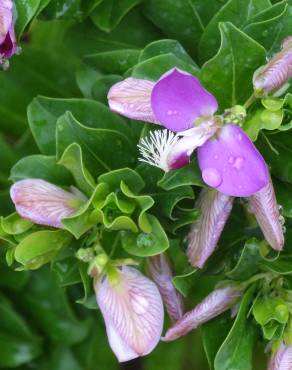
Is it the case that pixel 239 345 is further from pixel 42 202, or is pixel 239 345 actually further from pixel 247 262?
pixel 42 202

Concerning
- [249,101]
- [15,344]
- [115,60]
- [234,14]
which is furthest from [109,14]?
[15,344]

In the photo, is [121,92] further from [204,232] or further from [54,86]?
[54,86]

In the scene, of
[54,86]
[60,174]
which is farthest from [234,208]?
[54,86]

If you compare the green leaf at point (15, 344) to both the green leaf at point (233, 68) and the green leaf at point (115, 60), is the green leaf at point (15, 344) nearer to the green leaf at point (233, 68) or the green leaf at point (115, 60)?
the green leaf at point (115, 60)

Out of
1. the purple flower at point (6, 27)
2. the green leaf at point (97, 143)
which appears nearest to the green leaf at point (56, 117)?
the green leaf at point (97, 143)

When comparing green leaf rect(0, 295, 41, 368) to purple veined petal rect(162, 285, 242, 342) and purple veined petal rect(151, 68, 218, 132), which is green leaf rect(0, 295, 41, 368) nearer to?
purple veined petal rect(162, 285, 242, 342)
